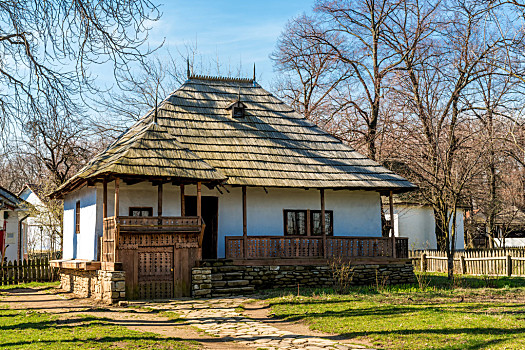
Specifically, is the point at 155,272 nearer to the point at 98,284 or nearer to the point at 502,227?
the point at 98,284

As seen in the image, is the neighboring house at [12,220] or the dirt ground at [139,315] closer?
the dirt ground at [139,315]

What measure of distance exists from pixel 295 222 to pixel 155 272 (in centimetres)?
639

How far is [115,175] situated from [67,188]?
5071mm

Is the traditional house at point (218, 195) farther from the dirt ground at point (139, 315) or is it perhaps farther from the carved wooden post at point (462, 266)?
the carved wooden post at point (462, 266)

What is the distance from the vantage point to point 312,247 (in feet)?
63.6

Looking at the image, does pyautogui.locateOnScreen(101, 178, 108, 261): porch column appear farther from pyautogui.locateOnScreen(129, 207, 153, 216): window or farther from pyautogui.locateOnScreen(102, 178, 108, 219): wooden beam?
pyautogui.locateOnScreen(129, 207, 153, 216): window

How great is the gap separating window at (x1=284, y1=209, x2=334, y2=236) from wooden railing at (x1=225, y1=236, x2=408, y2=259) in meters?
1.04

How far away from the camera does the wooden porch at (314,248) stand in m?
18.4

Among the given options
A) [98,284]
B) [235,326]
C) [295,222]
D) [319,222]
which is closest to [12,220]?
[98,284]

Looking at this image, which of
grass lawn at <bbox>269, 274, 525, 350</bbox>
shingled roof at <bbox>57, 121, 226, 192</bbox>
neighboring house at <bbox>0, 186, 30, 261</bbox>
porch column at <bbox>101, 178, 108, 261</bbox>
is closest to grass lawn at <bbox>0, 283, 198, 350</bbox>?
grass lawn at <bbox>269, 274, 525, 350</bbox>

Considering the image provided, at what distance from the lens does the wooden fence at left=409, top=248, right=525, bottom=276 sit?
22.9 metres

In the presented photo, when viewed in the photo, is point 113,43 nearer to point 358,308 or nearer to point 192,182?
point 192,182

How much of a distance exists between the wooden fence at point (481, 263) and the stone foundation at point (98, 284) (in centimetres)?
1233

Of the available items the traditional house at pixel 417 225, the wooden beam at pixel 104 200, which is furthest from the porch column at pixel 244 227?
the traditional house at pixel 417 225
